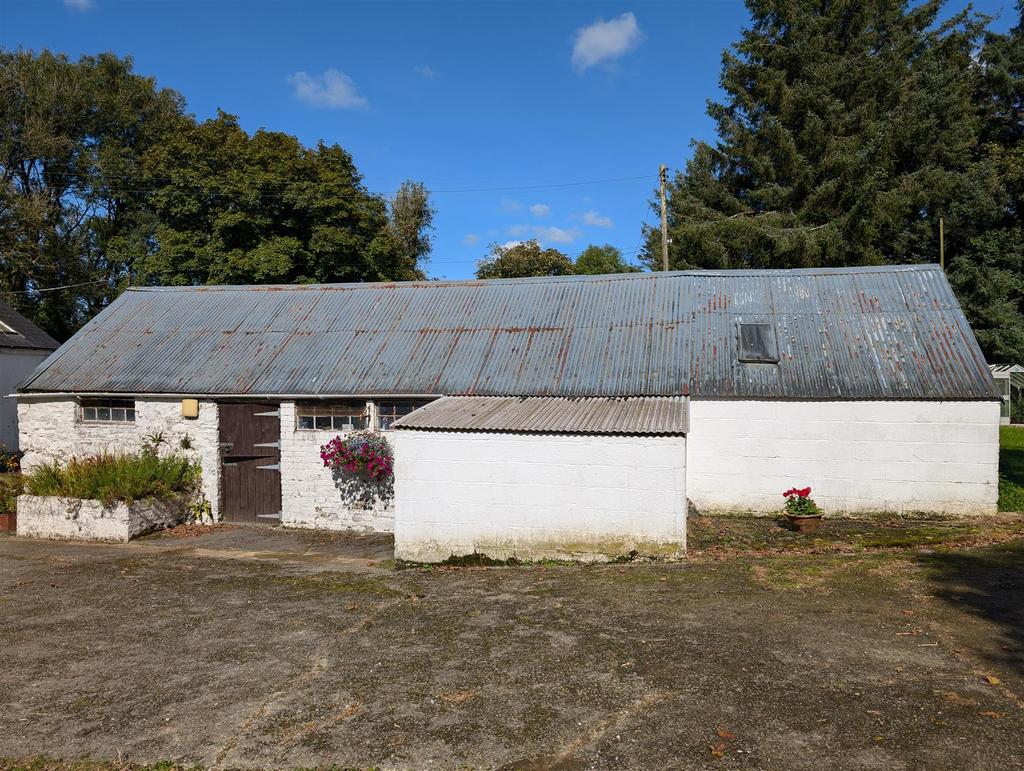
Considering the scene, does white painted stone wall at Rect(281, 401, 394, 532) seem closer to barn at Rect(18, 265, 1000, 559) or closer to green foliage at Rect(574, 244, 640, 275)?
barn at Rect(18, 265, 1000, 559)

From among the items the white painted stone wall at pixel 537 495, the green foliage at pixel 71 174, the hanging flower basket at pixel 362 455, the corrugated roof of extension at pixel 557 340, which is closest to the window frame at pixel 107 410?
the corrugated roof of extension at pixel 557 340

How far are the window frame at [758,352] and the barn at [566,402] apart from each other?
0.06 metres

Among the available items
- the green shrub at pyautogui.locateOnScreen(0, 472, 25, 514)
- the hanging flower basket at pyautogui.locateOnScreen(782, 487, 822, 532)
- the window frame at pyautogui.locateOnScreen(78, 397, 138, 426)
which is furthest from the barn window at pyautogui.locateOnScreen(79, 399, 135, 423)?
the hanging flower basket at pyautogui.locateOnScreen(782, 487, 822, 532)

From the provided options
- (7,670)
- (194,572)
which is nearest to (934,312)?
(194,572)

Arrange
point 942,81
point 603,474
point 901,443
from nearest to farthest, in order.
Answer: point 603,474, point 901,443, point 942,81

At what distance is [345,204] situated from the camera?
25062 mm

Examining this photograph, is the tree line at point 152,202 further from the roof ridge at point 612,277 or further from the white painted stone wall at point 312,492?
the white painted stone wall at point 312,492

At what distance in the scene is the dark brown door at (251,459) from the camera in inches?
496

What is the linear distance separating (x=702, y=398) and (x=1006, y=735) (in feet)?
25.1

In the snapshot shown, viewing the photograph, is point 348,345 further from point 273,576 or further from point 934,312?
point 934,312

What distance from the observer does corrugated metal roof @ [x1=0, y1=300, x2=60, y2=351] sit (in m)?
23.2

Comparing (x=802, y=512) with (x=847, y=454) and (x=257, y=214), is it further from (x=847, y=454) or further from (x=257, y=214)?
(x=257, y=214)

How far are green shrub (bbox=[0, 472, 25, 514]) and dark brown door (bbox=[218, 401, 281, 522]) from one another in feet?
13.4

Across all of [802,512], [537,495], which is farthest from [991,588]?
[537,495]
